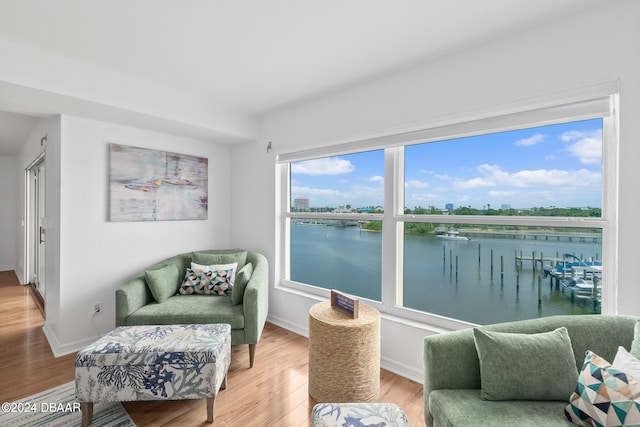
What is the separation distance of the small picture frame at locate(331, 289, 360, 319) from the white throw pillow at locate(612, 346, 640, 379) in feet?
4.16

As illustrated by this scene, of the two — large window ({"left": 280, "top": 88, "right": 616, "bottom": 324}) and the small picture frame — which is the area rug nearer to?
the small picture frame

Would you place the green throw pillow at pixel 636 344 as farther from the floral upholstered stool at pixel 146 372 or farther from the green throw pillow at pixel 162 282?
the green throw pillow at pixel 162 282

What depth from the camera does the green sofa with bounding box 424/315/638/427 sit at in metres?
1.23

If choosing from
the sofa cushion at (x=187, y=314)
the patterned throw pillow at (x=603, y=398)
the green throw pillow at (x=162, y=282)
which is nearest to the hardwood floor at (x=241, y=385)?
the sofa cushion at (x=187, y=314)

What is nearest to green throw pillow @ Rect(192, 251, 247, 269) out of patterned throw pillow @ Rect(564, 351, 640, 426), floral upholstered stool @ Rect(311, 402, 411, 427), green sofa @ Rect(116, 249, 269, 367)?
green sofa @ Rect(116, 249, 269, 367)

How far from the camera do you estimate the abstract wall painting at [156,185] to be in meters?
2.82

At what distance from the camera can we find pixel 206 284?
2.77 meters

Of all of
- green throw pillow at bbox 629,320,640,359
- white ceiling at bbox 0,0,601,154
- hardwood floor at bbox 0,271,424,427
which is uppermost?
white ceiling at bbox 0,0,601,154

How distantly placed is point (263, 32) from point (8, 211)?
267 inches

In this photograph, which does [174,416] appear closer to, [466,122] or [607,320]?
[607,320]

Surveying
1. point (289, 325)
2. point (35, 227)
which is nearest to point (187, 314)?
point (289, 325)

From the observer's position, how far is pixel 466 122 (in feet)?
6.59

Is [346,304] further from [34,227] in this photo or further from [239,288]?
[34,227]

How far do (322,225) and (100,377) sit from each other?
2.09 metres
